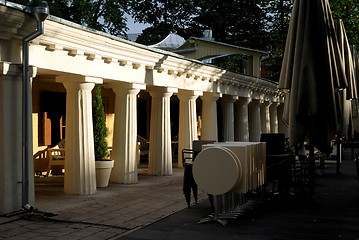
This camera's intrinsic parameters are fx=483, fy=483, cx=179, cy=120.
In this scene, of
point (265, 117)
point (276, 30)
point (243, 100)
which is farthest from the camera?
point (276, 30)

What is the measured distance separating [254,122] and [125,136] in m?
11.2

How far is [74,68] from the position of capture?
33.1 ft

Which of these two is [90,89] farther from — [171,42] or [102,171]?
[171,42]

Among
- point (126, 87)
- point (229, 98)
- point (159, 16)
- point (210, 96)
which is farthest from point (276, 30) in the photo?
point (126, 87)

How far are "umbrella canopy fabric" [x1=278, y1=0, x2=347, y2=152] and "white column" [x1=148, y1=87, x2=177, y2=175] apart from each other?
6523mm

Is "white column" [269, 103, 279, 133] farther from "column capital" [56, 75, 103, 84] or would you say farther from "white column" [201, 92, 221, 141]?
"column capital" [56, 75, 103, 84]

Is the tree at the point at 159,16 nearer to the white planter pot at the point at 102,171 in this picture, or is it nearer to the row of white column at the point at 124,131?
the row of white column at the point at 124,131

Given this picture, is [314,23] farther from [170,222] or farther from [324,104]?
[170,222]

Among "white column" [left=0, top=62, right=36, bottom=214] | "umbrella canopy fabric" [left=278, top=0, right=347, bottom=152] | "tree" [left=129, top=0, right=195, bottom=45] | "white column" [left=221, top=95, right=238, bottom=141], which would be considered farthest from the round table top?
"tree" [left=129, top=0, right=195, bottom=45]

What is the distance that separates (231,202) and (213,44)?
16.0 m

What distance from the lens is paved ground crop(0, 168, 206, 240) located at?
6941 millimetres

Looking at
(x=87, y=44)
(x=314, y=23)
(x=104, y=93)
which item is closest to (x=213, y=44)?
(x=104, y=93)

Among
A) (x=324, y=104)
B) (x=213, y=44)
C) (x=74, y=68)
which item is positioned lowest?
(x=324, y=104)

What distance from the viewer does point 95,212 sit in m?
8.53
